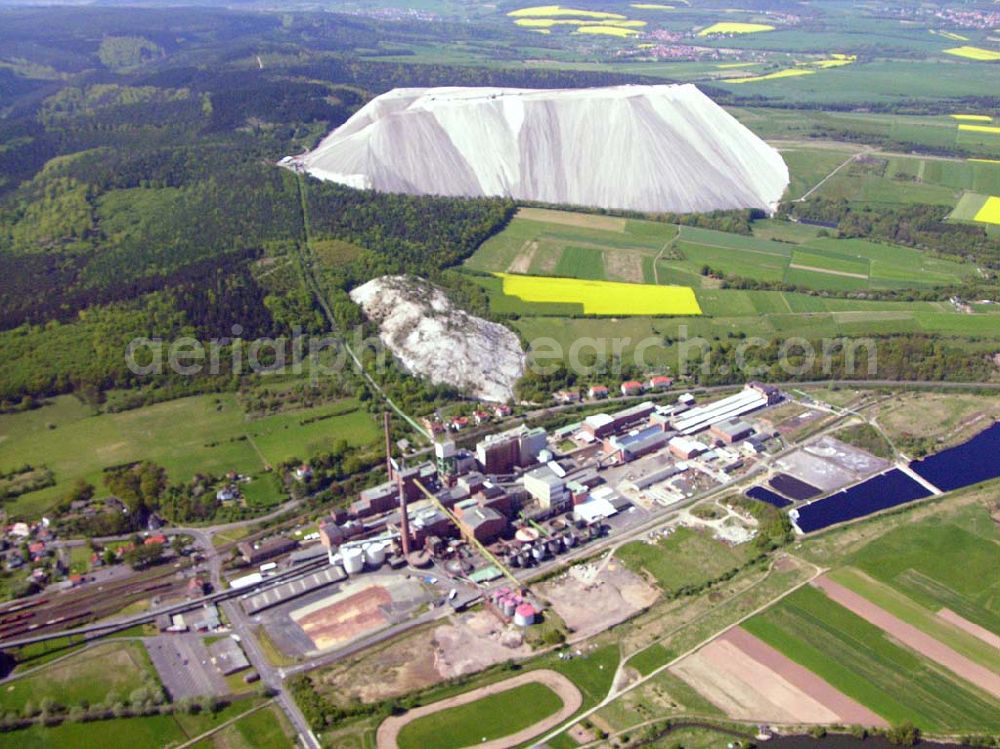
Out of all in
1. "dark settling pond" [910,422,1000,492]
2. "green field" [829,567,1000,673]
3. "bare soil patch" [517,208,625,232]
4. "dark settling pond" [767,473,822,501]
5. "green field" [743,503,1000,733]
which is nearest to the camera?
"green field" [743,503,1000,733]

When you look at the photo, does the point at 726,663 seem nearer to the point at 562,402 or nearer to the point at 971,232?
the point at 562,402

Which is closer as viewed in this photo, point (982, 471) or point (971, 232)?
point (982, 471)

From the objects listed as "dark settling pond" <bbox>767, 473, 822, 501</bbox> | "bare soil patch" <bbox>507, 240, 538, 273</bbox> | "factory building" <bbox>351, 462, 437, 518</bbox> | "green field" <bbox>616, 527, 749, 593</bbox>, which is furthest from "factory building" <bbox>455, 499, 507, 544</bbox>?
"bare soil patch" <bbox>507, 240, 538, 273</bbox>

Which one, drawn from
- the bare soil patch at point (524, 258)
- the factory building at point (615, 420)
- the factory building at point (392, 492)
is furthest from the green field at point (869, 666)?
the bare soil patch at point (524, 258)

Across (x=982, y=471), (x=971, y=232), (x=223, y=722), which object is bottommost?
(x=223, y=722)

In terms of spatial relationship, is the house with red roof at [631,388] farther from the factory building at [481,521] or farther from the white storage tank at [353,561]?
the white storage tank at [353,561]

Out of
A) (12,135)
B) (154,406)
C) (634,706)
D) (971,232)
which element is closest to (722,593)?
(634,706)

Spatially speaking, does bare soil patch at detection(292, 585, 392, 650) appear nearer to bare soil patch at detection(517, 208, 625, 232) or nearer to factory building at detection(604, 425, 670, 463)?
factory building at detection(604, 425, 670, 463)
